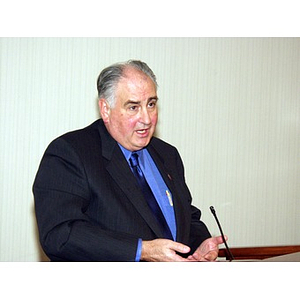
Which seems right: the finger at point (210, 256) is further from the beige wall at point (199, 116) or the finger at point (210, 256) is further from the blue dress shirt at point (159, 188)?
the beige wall at point (199, 116)

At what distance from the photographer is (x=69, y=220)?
242 centimetres

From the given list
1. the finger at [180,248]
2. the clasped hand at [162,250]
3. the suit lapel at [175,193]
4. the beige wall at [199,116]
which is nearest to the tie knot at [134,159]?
the suit lapel at [175,193]

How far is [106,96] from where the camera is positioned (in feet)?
9.09

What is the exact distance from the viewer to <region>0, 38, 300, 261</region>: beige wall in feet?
14.6

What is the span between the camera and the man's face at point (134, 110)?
2.71 m

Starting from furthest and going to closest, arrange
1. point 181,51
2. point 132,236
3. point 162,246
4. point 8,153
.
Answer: point 181,51
point 8,153
point 132,236
point 162,246

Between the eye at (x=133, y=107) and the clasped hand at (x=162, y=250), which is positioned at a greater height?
the eye at (x=133, y=107)

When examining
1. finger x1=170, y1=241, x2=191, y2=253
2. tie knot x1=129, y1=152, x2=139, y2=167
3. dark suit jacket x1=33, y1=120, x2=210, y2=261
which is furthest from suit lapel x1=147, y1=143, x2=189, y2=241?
finger x1=170, y1=241, x2=191, y2=253

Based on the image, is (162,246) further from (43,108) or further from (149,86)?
(43,108)

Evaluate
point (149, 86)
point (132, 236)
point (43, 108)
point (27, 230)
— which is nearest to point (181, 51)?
point (43, 108)

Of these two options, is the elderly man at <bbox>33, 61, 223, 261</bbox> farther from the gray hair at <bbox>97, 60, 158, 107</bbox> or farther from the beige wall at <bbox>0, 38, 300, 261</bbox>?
the beige wall at <bbox>0, 38, 300, 261</bbox>
